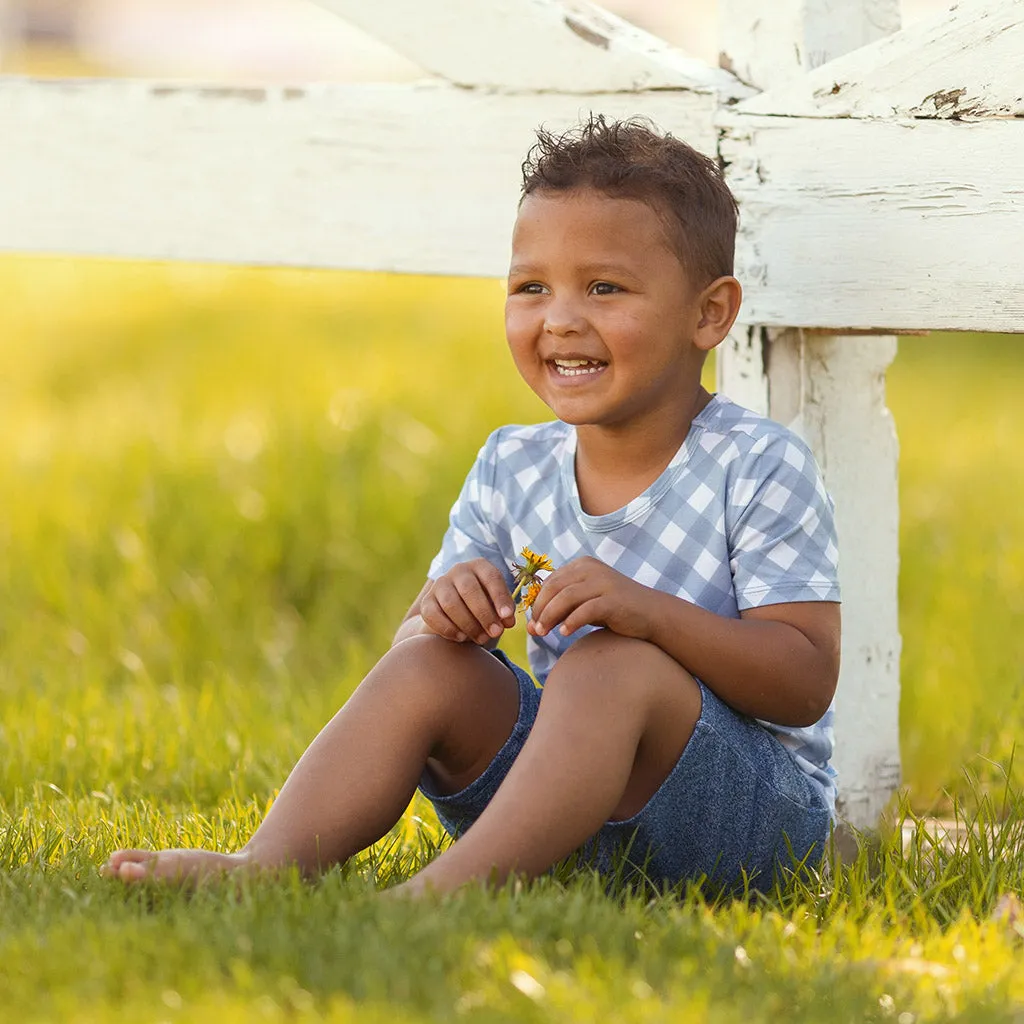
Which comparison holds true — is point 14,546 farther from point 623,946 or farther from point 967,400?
point 967,400

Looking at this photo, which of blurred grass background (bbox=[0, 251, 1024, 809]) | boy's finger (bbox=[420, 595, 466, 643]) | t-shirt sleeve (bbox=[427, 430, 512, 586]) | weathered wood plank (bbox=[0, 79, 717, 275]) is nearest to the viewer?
boy's finger (bbox=[420, 595, 466, 643])

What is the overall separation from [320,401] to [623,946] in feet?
14.1

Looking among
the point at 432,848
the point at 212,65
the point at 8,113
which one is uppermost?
the point at 212,65

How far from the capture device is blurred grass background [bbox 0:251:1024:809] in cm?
331

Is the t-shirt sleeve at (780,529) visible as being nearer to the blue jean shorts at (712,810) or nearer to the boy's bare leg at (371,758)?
the blue jean shorts at (712,810)

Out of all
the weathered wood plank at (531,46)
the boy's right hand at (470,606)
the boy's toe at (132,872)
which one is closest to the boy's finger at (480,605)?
the boy's right hand at (470,606)

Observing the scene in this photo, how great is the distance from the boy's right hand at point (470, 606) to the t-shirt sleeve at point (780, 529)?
1.16ft

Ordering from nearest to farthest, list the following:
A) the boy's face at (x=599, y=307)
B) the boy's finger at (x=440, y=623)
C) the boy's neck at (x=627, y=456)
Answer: the boy's finger at (x=440, y=623) → the boy's face at (x=599, y=307) → the boy's neck at (x=627, y=456)

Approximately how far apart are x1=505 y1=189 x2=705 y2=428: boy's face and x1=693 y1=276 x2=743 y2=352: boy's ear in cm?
2

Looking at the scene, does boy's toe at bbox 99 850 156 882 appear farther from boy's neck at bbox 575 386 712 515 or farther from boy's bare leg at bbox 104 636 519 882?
boy's neck at bbox 575 386 712 515

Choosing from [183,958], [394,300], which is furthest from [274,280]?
[183,958]

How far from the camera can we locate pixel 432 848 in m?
2.44

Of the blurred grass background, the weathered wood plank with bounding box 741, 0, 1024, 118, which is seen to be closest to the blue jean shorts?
the blurred grass background

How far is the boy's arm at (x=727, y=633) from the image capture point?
2121 millimetres
